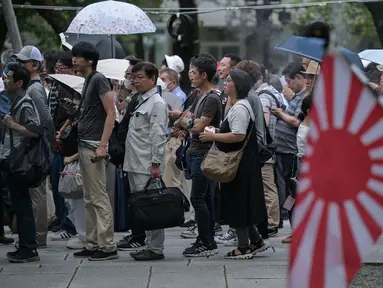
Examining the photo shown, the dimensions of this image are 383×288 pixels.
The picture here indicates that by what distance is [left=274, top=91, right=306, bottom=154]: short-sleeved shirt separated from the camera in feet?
35.7

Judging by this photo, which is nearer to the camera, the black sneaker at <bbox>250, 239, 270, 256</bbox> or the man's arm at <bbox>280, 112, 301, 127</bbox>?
the black sneaker at <bbox>250, 239, 270, 256</bbox>

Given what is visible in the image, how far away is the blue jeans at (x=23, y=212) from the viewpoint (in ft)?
29.4

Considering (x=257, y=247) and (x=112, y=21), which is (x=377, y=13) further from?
(x=257, y=247)

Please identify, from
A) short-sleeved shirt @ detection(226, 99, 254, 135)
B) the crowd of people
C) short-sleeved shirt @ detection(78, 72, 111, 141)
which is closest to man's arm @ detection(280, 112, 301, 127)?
the crowd of people

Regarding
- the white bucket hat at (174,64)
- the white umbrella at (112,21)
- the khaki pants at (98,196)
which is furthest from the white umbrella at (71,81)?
the white bucket hat at (174,64)

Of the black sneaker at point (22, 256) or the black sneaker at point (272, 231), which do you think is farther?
the black sneaker at point (272, 231)

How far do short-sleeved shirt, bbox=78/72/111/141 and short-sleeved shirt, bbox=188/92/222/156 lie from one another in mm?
885

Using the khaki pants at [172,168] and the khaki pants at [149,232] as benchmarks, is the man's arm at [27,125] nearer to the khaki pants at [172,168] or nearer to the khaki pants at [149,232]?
the khaki pants at [149,232]

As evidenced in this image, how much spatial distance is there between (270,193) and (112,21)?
314 centimetres

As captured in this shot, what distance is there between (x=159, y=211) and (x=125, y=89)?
2.69 metres

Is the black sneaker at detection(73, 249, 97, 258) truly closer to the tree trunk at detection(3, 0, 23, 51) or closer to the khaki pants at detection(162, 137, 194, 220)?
the khaki pants at detection(162, 137, 194, 220)

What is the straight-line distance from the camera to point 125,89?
11.2m

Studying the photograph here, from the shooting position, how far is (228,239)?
10266 mm

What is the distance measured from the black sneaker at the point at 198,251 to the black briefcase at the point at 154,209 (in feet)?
1.50
